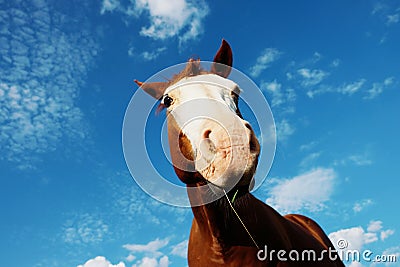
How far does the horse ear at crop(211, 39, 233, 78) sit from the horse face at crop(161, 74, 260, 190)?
565 mm

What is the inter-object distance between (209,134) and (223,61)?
2.04 metres

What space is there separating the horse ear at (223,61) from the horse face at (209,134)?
565 millimetres

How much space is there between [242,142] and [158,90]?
223cm

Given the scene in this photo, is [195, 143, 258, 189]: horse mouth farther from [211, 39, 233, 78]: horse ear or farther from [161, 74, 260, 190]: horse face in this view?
[211, 39, 233, 78]: horse ear

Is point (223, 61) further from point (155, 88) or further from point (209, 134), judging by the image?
point (209, 134)

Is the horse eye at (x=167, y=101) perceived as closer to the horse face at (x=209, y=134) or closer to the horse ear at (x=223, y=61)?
the horse face at (x=209, y=134)

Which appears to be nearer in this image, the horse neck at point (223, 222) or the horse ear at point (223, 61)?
the horse neck at point (223, 222)

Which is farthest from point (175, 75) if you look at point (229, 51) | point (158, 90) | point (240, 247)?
point (240, 247)

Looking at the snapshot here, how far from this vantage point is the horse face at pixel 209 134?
123 inches

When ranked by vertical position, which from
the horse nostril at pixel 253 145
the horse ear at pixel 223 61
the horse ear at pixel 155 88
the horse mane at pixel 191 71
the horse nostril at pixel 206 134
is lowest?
the horse nostril at pixel 253 145

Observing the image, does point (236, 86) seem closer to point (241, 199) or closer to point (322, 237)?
point (241, 199)

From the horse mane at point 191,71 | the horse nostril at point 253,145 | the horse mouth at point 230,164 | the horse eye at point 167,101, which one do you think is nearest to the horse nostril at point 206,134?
the horse mouth at point 230,164

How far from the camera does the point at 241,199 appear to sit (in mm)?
3816

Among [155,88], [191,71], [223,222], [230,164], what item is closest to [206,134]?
[230,164]
